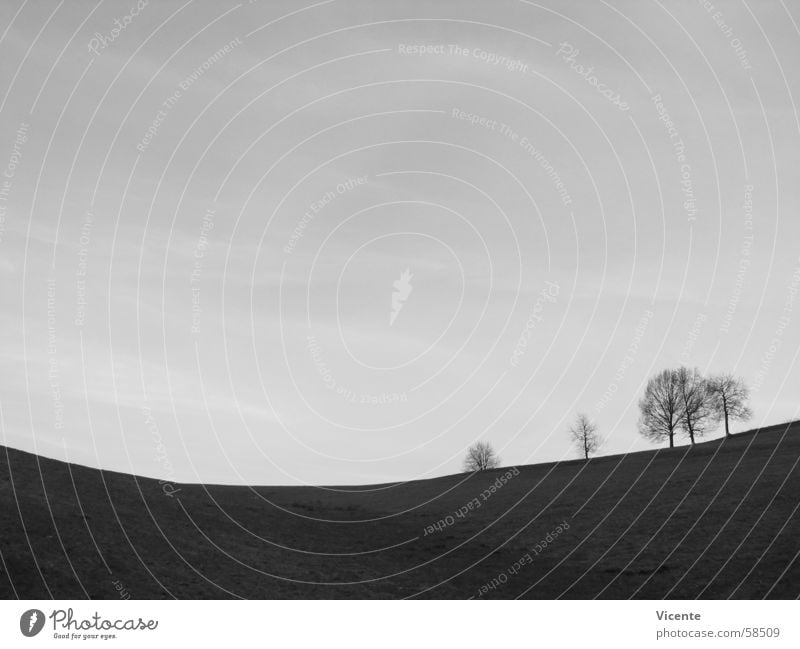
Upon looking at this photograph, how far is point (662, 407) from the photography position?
102m

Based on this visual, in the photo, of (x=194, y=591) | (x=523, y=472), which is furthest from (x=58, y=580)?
(x=523, y=472)

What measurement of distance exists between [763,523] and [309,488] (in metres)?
50.6

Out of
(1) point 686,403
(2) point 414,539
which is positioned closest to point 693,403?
(1) point 686,403

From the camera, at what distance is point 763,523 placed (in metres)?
39.9
